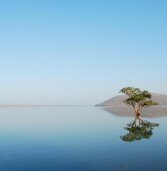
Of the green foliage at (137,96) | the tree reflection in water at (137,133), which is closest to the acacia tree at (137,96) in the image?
the green foliage at (137,96)

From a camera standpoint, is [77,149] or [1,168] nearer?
[1,168]

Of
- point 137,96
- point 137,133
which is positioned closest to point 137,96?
point 137,96

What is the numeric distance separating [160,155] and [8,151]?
2034 cm

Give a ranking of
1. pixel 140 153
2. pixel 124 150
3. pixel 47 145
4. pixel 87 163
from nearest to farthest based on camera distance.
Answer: pixel 87 163, pixel 140 153, pixel 124 150, pixel 47 145

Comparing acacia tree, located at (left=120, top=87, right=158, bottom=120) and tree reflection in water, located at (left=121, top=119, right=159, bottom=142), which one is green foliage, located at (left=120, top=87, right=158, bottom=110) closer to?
acacia tree, located at (left=120, top=87, right=158, bottom=120)

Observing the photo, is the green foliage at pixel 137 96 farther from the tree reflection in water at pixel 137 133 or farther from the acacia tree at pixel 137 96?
the tree reflection in water at pixel 137 133

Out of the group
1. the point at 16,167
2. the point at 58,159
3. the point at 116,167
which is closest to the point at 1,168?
the point at 16,167

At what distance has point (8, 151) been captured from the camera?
43938mm

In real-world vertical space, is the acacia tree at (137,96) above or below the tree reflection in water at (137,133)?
above

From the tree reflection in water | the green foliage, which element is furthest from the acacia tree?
the tree reflection in water

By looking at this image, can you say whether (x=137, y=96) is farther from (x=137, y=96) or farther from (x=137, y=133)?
(x=137, y=133)

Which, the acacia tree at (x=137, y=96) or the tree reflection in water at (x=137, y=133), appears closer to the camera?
the tree reflection in water at (x=137, y=133)

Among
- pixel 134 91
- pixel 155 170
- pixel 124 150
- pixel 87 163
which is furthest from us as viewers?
pixel 134 91

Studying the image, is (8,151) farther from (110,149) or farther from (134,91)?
(134,91)
